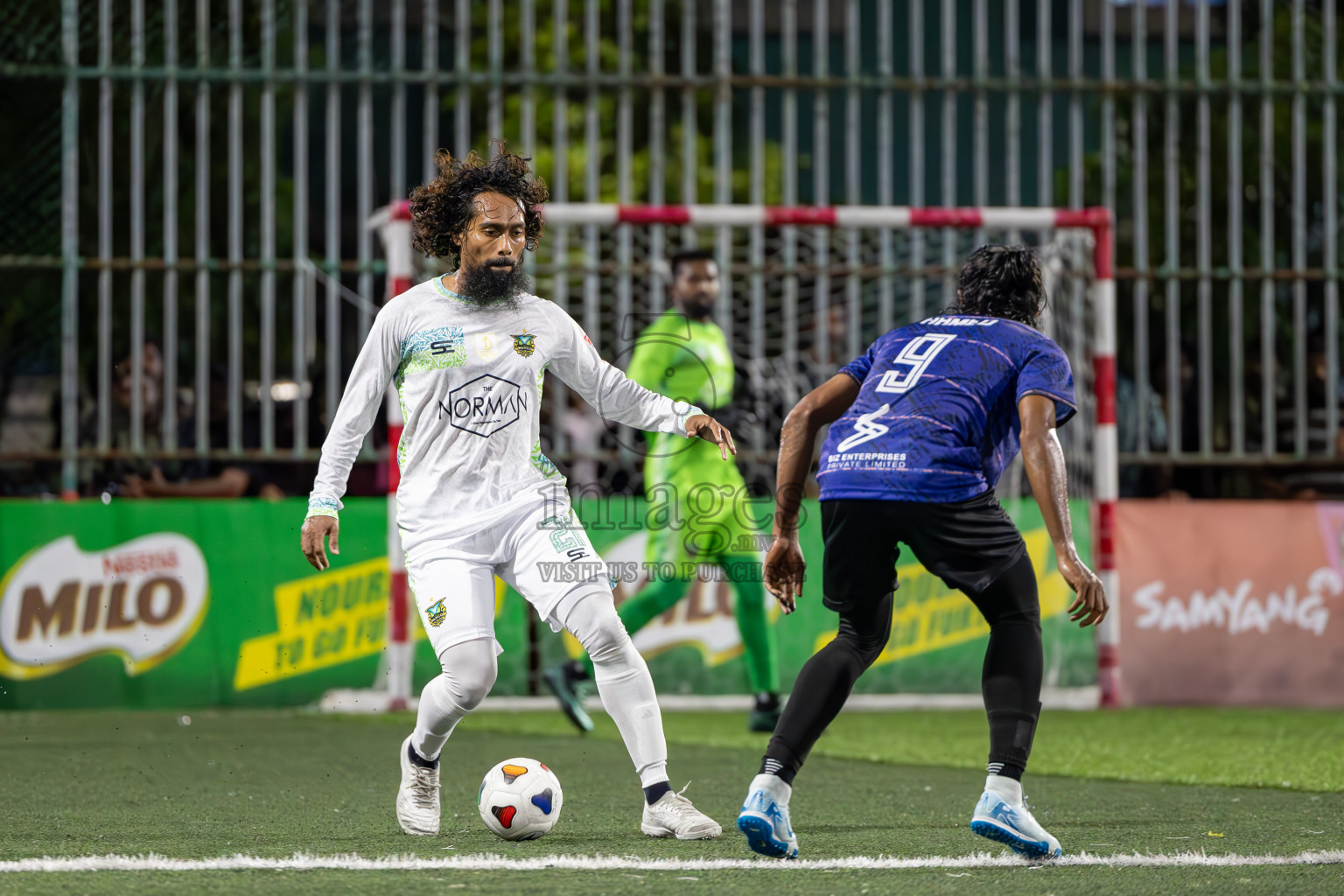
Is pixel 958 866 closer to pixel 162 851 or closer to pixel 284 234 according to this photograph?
pixel 162 851

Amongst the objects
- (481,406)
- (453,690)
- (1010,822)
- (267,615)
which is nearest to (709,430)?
(481,406)

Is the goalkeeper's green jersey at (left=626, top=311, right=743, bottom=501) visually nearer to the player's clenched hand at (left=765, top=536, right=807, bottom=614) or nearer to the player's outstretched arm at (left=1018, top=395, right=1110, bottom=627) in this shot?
the player's clenched hand at (left=765, top=536, right=807, bottom=614)

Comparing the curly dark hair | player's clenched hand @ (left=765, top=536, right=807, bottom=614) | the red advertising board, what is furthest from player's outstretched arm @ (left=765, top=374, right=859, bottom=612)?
the red advertising board

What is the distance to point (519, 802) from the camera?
15.8 ft

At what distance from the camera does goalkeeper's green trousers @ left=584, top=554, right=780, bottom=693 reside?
26.7 ft

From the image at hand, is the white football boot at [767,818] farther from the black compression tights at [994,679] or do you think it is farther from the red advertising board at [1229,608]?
the red advertising board at [1229,608]

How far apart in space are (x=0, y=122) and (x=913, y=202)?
16.9 ft

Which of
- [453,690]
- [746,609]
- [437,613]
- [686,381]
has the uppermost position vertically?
[686,381]

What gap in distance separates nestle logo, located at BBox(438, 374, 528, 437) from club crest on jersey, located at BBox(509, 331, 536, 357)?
100 mm

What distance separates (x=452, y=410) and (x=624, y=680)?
34.5 inches

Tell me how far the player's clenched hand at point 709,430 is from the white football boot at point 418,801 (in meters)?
1.20

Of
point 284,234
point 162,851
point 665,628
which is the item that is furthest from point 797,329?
point 162,851

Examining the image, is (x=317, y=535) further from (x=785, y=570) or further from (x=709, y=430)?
(x=785, y=570)

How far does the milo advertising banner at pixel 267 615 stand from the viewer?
30.0 ft
